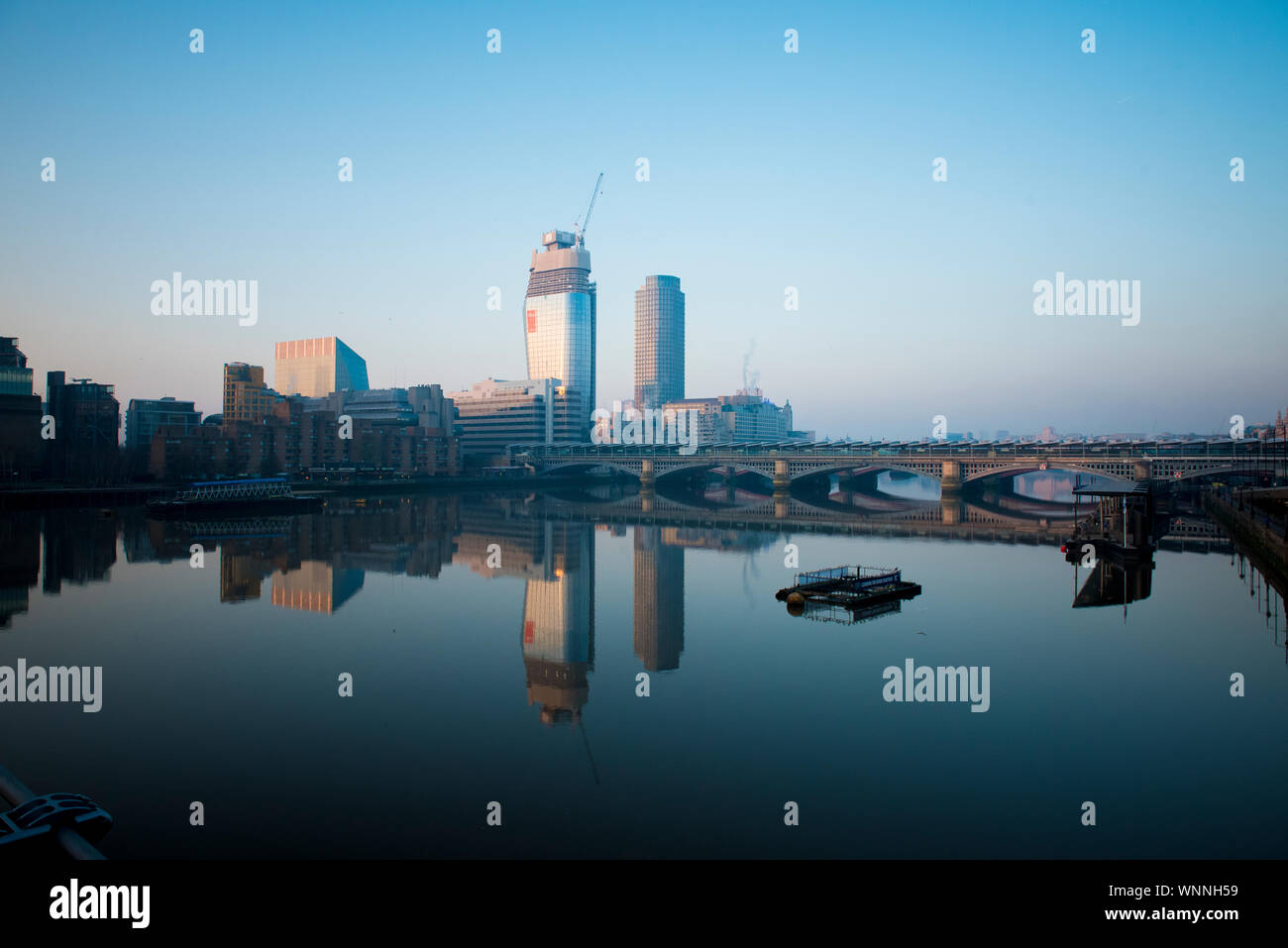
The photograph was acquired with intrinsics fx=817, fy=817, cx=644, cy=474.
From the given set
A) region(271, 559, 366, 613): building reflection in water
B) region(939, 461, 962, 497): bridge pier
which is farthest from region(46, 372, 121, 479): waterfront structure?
region(939, 461, 962, 497): bridge pier

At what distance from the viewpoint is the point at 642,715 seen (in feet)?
60.7

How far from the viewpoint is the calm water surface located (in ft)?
42.2

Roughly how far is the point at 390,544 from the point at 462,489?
6606 cm

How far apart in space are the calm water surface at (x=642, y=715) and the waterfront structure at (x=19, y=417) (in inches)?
2871

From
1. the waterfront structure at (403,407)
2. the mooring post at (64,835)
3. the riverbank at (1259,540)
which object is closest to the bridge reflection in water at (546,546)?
the riverbank at (1259,540)

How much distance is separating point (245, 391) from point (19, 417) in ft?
274

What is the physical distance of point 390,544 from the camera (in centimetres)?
5141

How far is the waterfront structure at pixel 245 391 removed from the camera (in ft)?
589

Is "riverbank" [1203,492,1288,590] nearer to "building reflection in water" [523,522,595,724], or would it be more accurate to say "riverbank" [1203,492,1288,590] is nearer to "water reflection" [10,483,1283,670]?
"water reflection" [10,483,1283,670]

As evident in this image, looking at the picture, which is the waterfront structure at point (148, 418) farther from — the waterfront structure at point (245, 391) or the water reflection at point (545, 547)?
the water reflection at point (545, 547)

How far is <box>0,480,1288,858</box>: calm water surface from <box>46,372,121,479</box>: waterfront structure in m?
68.7

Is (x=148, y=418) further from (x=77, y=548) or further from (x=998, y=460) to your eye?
(x=998, y=460)
